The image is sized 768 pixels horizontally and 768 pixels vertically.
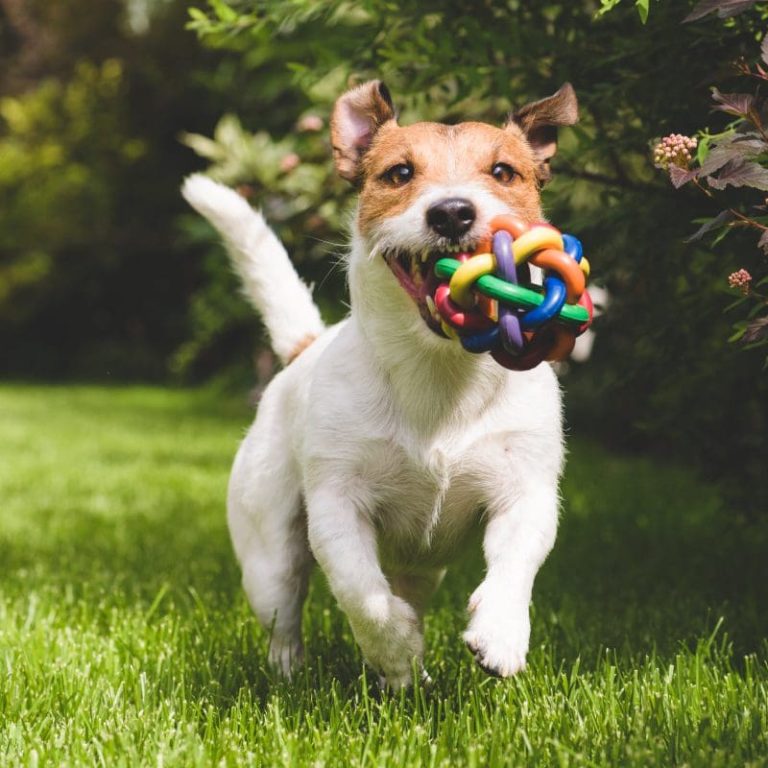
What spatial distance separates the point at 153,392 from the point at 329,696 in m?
15.1

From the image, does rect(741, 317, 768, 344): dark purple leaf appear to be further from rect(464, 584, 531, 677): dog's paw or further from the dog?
rect(464, 584, 531, 677): dog's paw

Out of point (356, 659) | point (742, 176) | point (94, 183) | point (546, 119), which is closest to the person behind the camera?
point (742, 176)

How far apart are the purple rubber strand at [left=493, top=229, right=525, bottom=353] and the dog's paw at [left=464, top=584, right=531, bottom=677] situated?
577 mm

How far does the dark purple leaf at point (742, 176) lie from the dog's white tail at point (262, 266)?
1.82 meters

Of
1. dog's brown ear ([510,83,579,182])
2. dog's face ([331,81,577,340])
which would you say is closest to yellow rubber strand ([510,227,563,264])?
dog's face ([331,81,577,340])

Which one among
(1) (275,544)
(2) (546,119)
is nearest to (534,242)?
(2) (546,119)

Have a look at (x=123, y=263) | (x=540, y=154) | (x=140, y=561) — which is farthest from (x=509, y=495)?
(x=123, y=263)

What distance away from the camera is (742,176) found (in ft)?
7.35

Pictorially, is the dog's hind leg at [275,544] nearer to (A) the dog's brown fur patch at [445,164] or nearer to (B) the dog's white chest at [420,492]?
(B) the dog's white chest at [420,492]

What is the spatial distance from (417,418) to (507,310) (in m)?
0.54

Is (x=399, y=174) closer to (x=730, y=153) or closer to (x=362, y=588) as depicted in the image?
(x=730, y=153)

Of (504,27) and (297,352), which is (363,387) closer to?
(297,352)

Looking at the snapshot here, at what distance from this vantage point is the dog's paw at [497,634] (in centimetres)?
233

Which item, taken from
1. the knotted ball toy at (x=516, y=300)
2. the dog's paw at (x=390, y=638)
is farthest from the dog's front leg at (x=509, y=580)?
the knotted ball toy at (x=516, y=300)
